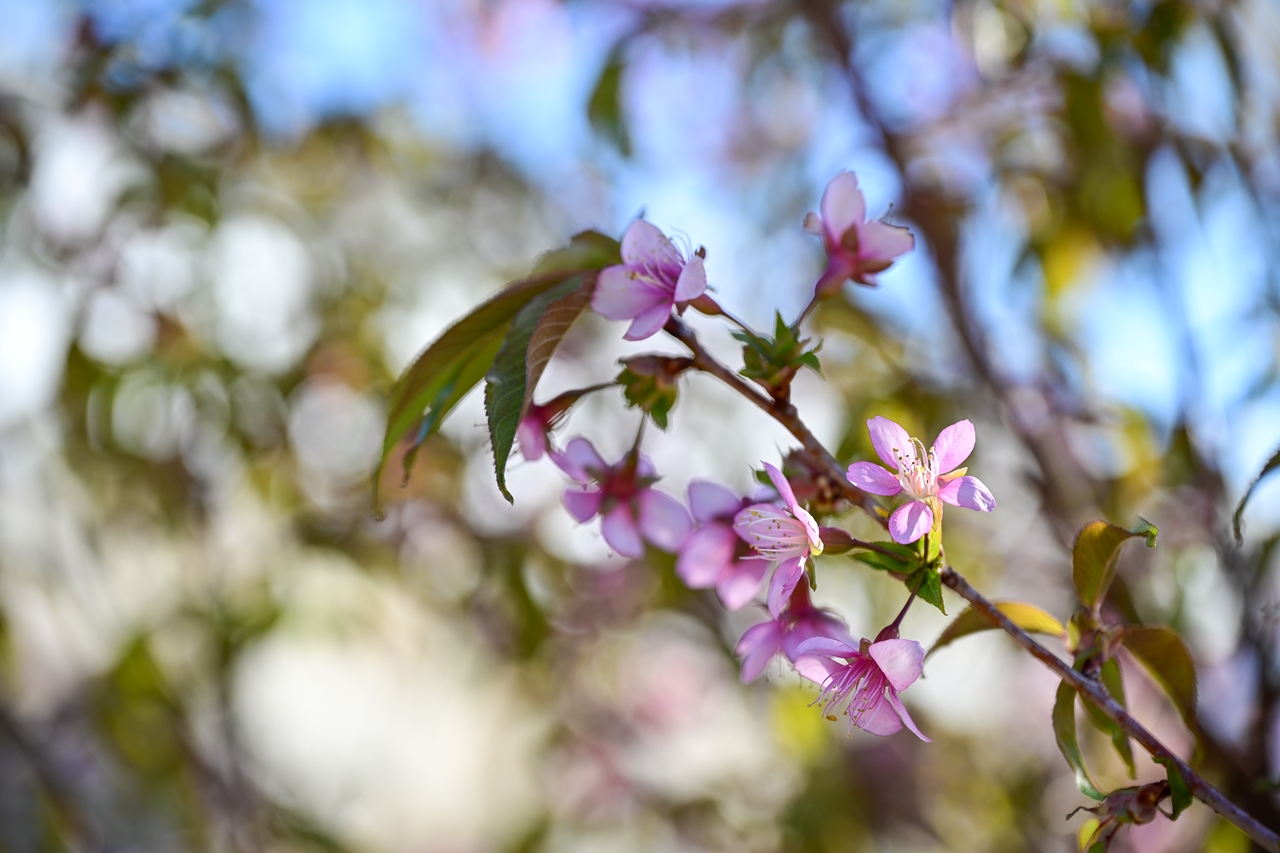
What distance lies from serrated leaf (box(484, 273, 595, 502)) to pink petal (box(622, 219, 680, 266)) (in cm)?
2

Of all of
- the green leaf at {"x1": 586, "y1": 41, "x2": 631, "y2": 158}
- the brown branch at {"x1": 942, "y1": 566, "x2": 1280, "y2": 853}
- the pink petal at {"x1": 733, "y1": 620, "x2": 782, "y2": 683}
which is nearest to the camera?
the brown branch at {"x1": 942, "y1": 566, "x2": 1280, "y2": 853}

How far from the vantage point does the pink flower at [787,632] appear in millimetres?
485

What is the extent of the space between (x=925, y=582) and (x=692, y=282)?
0.16 metres

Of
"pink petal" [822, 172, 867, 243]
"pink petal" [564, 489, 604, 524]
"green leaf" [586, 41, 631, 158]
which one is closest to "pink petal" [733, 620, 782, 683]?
"pink petal" [564, 489, 604, 524]

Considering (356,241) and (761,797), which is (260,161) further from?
(761,797)

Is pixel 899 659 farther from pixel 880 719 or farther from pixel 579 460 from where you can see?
pixel 579 460

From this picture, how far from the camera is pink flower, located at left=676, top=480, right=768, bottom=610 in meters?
0.51

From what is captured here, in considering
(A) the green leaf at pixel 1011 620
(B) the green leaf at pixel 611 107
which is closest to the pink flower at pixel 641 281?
(A) the green leaf at pixel 1011 620

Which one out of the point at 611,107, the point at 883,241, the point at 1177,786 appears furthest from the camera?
the point at 611,107

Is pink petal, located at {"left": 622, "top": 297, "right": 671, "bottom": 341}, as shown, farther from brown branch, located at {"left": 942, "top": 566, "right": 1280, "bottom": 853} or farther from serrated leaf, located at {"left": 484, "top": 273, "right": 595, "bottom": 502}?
brown branch, located at {"left": 942, "top": 566, "right": 1280, "bottom": 853}

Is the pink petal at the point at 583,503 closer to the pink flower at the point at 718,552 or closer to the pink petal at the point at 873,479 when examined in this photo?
the pink flower at the point at 718,552

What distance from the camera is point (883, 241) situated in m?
0.49

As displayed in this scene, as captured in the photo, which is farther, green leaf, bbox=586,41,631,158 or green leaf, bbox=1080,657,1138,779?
green leaf, bbox=586,41,631,158

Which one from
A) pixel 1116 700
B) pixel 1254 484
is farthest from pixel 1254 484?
pixel 1116 700
